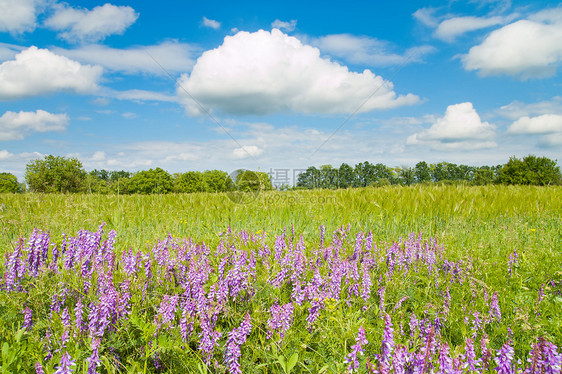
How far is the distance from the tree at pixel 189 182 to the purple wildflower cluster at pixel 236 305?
49.7m

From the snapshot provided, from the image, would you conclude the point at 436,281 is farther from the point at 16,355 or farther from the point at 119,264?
the point at 16,355

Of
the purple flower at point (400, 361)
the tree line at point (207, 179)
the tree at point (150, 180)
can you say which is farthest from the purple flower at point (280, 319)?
the tree at point (150, 180)

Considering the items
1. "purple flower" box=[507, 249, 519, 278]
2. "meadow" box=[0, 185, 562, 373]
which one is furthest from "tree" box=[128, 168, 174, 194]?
"purple flower" box=[507, 249, 519, 278]

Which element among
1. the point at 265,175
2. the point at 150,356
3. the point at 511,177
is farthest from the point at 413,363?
the point at 511,177

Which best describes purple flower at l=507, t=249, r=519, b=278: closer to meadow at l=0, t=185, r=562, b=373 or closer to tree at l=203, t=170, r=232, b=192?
meadow at l=0, t=185, r=562, b=373

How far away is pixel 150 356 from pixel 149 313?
A: 59 centimetres

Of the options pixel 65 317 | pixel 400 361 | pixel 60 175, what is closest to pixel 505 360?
pixel 400 361

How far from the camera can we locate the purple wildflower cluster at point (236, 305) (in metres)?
2.12

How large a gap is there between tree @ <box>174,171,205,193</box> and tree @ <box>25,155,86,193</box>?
29.5 m

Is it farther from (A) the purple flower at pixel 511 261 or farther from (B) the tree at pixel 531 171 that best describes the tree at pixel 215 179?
(A) the purple flower at pixel 511 261

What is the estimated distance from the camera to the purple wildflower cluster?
6.95 ft

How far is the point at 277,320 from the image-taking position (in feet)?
8.07

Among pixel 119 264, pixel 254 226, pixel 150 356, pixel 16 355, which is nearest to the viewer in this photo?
pixel 16 355

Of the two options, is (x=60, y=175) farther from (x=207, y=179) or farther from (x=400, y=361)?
(x=207, y=179)
